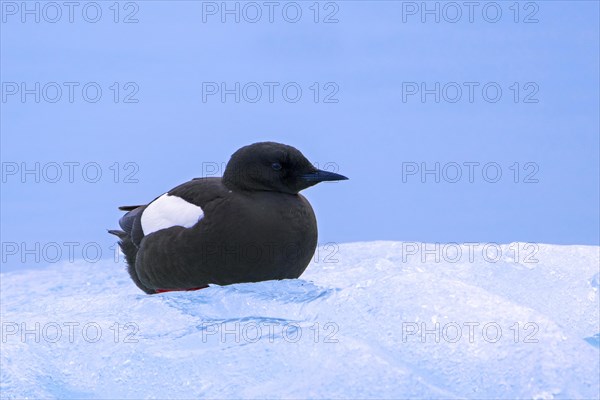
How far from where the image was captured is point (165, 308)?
5.96 meters

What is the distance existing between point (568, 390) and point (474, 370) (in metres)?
0.48

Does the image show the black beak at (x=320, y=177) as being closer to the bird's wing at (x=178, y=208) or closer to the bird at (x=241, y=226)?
the bird at (x=241, y=226)

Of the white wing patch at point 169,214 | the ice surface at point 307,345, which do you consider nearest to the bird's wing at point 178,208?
the white wing patch at point 169,214

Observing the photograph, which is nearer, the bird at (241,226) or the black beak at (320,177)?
the bird at (241,226)

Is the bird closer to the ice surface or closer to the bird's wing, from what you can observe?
the bird's wing

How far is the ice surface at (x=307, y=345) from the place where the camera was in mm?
4898

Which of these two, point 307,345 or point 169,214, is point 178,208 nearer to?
point 169,214

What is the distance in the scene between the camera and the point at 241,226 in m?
5.92

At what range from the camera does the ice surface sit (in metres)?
4.90

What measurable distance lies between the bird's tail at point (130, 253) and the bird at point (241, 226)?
0.30 metres

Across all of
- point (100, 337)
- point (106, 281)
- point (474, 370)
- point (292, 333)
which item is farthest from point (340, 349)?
point (106, 281)

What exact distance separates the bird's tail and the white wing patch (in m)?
0.30

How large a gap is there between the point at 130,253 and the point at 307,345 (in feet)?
7.21

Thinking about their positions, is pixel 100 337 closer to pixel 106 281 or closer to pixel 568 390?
pixel 568 390
